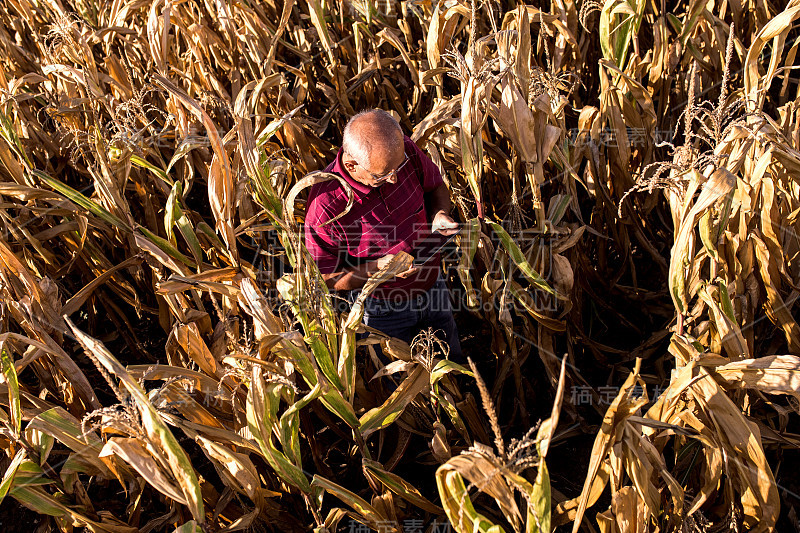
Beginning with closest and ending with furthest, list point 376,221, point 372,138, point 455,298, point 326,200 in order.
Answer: point 372,138 → point 326,200 → point 376,221 → point 455,298

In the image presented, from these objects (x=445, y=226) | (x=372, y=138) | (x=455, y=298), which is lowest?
(x=455, y=298)

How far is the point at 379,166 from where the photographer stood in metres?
1.49

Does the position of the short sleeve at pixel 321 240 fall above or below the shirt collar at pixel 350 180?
below

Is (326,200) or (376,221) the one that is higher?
(326,200)

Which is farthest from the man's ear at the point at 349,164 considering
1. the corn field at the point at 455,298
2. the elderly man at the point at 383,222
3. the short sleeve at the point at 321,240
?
the corn field at the point at 455,298

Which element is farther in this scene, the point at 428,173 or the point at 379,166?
the point at 428,173

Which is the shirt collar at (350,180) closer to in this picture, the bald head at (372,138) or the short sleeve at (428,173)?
the bald head at (372,138)

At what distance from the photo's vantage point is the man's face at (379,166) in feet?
4.83

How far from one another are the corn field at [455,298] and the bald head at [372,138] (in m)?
0.18

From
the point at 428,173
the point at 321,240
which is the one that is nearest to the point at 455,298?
the point at 428,173

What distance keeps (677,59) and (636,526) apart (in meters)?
1.69

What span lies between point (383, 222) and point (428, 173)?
217mm

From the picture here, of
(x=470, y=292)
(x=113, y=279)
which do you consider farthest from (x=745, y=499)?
(x=113, y=279)

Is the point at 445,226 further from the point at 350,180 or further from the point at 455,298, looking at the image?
the point at 455,298
